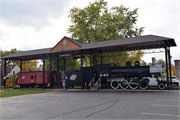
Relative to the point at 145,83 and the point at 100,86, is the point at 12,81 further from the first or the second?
the point at 145,83

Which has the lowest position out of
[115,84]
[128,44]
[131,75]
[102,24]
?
[115,84]

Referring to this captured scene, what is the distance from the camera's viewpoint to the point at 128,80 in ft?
71.5

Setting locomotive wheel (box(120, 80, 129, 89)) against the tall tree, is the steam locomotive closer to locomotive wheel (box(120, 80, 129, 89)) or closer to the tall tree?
locomotive wheel (box(120, 80, 129, 89))

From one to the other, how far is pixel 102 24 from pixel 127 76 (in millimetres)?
15669

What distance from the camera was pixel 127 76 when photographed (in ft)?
72.0

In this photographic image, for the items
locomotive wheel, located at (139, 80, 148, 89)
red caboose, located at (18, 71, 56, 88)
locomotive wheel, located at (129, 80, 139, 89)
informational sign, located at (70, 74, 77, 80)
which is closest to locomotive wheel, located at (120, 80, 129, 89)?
locomotive wheel, located at (129, 80, 139, 89)

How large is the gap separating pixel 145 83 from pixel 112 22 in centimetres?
1786

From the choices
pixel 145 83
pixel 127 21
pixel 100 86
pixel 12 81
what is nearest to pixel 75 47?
pixel 100 86

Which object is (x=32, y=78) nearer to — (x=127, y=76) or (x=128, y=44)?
(x=127, y=76)

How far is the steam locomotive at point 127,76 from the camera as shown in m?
19.8

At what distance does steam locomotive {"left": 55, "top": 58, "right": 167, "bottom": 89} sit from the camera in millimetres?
19812

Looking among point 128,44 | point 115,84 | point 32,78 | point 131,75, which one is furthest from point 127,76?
point 32,78

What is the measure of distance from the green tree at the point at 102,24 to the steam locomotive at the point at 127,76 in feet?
33.6

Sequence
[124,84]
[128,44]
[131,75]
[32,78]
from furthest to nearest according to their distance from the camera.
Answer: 1. [32,78]
2. [124,84]
3. [131,75]
4. [128,44]
